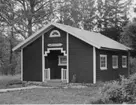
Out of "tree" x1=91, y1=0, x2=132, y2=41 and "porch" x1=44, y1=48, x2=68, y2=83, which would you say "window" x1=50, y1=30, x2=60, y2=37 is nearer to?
"porch" x1=44, y1=48, x2=68, y2=83

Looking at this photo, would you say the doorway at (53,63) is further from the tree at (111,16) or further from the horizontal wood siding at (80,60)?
the tree at (111,16)

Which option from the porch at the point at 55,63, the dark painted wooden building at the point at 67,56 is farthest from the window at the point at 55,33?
the porch at the point at 55,63

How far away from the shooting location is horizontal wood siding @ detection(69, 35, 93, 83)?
1770 centimetres

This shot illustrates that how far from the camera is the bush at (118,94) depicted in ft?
31.7

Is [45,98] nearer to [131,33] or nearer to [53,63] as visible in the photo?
[53,63]

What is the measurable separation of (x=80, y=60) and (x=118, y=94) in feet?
27.1

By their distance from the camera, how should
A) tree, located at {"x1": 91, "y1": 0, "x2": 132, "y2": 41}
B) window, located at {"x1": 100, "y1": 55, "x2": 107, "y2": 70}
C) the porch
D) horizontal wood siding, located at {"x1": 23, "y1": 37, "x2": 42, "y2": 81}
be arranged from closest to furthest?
window, located at {"x1": 100, "y1": 55, "x2": 107, "y2": 70} → horizontal wood siding, located at {"x1": 23, "y1": 37, "x2": 42, "y2": 81} → the porch → tree, located at {"x1": 91, "y1": 0, "x2": 132, "y2": 41}

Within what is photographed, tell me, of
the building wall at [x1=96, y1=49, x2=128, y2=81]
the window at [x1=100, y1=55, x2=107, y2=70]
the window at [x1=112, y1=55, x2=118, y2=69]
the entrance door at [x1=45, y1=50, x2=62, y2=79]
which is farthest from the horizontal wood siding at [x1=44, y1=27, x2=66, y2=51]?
the window at [x1=112, y1=55, x2=118, y2=69]

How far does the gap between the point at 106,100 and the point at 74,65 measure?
865cm

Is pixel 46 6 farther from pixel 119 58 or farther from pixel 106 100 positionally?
pixel 106 100

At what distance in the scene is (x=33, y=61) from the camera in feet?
65.0

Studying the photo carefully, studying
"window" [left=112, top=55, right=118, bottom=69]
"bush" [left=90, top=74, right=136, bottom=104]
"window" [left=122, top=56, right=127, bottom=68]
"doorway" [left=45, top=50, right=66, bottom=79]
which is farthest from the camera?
"window" [left=122, top=56, right=127, bottom=68]

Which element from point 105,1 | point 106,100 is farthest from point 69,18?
point 106,100

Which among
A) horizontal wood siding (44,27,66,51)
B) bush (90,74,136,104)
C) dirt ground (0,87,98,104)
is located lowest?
dirt ground (0,87,98,104)
